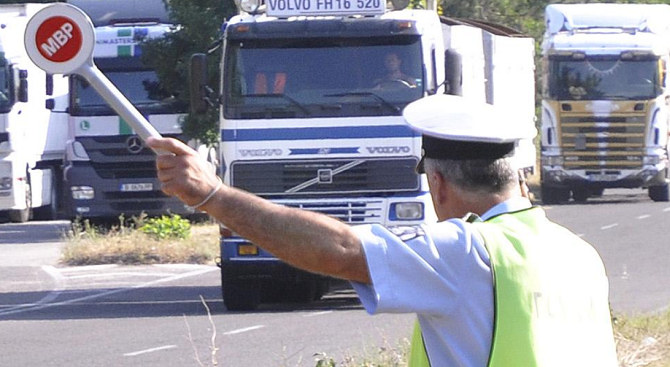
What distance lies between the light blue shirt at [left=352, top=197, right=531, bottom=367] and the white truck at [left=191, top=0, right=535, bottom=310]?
31.5 feet

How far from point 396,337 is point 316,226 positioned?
7554 millimetres

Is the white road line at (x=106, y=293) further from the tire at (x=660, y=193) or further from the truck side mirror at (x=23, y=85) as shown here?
the tire at (x=660, y=193)

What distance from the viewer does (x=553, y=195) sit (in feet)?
101

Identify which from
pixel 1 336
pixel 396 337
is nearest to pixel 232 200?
pixel 396 337

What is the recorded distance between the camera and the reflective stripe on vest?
2.88 m

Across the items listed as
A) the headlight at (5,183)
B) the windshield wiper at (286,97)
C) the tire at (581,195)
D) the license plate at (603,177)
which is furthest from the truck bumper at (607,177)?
the windshield wiper at (286,97)

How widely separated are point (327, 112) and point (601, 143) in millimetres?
17082

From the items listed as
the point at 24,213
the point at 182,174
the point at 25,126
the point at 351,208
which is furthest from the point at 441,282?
the point at 24,213

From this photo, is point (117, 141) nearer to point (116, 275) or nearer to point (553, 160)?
point (116, 275)

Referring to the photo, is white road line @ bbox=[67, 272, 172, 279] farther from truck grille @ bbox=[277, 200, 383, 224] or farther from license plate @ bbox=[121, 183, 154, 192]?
truck grille @ bbox=[277, 200, 383, 224]

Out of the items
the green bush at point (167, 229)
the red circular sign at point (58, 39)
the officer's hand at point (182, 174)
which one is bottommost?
the green bush at point (167, 229)

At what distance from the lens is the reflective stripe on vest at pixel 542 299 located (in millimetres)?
2885

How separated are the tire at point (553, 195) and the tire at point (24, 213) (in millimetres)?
11460

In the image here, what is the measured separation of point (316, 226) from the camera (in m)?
2.89
